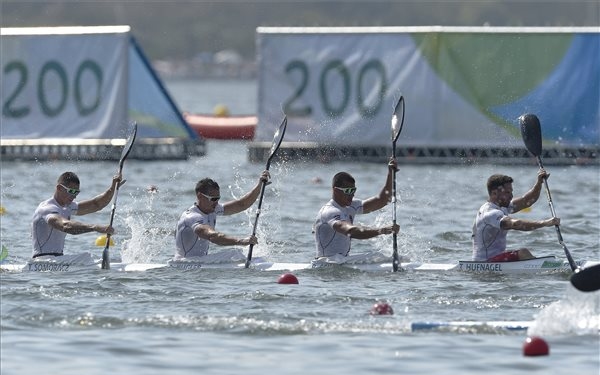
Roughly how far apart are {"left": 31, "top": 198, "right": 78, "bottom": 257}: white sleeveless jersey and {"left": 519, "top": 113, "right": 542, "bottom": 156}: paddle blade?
586cm

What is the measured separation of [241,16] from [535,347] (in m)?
127

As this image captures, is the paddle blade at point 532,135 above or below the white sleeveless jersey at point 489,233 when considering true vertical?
above

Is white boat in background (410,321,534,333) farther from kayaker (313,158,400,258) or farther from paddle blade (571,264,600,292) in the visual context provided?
kayaker (313,158,400,258)

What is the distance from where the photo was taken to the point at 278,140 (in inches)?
800

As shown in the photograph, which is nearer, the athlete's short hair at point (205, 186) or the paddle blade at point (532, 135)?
the athlete's short hair at point (205, 186)

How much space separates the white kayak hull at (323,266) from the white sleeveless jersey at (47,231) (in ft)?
0.71

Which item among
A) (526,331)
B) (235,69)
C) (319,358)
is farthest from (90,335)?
(235,69)

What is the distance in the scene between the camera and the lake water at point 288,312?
13.2 m

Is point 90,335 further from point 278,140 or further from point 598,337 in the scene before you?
point 278,140

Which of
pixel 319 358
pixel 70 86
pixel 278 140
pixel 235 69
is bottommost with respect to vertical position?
pixel 319 358

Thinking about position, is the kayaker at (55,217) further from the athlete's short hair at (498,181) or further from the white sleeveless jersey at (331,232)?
the athlete's short hair at (498,181)

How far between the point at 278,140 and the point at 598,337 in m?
7.25

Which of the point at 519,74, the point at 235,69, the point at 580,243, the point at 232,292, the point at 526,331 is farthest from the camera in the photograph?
the point at 235,69

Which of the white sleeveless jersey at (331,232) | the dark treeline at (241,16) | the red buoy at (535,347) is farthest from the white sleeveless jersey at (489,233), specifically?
the dark treeline at (241,16)
